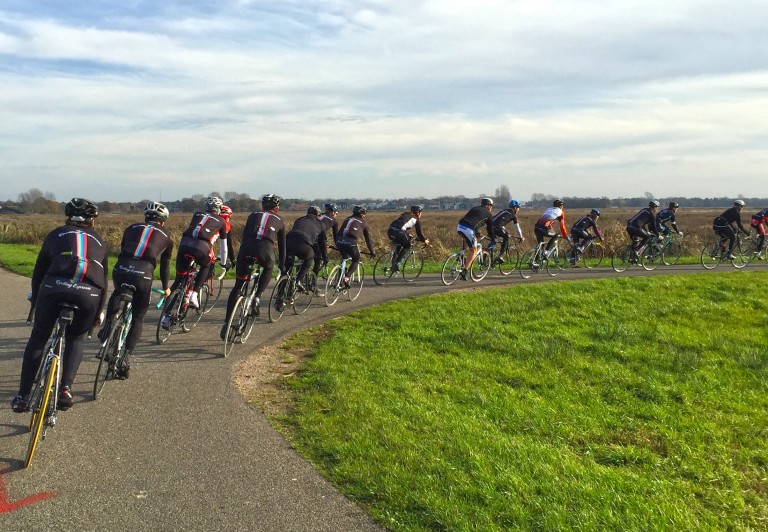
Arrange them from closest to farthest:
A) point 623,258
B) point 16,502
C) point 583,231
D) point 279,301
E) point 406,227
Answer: point 16,502 → point 279,301 → point 406,227 → point 583,231 → point 623,258

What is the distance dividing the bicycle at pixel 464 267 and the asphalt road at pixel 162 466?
8.38 metres

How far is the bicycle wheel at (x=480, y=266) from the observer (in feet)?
50.5

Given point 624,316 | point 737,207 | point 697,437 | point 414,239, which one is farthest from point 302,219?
point 737,207

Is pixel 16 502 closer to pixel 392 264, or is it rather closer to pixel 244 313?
pixel 244 313

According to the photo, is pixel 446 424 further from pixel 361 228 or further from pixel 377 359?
pixel 361 228

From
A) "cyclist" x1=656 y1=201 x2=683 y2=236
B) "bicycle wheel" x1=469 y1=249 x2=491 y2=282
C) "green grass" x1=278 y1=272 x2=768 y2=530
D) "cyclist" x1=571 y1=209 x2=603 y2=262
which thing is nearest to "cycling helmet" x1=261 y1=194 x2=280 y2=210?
"green grass" x1=278 y1=272 x2=768 y2=530

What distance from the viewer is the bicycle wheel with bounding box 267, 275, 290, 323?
10.2 m

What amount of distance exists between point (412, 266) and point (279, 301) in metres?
5.68

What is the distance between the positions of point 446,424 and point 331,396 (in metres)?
1.25

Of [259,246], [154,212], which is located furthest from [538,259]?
[154,212]

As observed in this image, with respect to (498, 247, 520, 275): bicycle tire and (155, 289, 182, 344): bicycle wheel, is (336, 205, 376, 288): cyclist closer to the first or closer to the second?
(155, 289, 182, 344): bicycle wheel

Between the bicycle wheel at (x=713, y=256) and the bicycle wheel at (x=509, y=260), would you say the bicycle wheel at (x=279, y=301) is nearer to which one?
the bicycle wheel at (x=509, y=260)

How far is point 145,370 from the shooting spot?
702cm

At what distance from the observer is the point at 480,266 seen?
1555 cm
